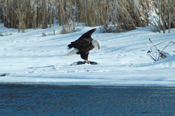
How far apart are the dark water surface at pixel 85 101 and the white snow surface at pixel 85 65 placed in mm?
660

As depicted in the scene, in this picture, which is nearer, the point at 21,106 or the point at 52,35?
the point at 21,106

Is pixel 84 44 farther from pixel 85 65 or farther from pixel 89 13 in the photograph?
pixel 89 13

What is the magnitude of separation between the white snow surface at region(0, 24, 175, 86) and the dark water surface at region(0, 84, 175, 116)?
660 mm

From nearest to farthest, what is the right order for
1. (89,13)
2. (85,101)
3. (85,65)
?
(85,101), (85,65), (89,13)

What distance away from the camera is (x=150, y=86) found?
20.5 feet

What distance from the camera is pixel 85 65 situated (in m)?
8.94

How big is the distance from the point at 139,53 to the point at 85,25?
585 cm

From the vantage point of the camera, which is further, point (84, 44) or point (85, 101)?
point (84, 44)

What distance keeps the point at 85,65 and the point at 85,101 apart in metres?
3.94

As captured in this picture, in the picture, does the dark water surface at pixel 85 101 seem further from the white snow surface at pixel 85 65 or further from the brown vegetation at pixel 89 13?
the brown vegetation at pixel 89 13

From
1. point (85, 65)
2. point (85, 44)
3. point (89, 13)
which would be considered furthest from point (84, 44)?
point (89, 13)

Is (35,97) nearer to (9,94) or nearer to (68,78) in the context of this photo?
(9,94)

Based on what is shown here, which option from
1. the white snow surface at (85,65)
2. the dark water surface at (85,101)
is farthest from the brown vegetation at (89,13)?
the dark water surface at (85,101)

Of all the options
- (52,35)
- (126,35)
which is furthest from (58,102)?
(52,35)
